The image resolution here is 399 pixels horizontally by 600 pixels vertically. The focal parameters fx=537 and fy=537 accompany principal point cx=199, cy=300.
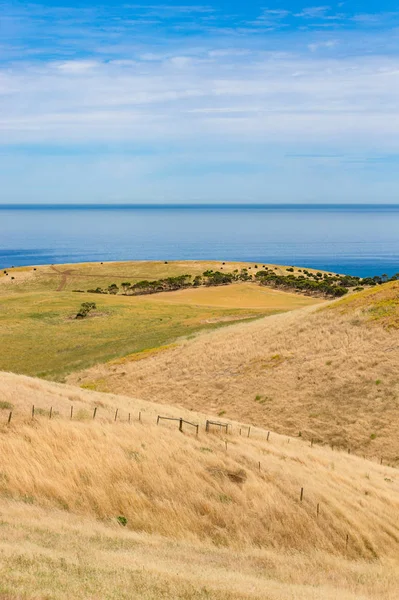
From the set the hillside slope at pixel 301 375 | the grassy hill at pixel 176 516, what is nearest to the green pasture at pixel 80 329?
the hillside slope at pixel 301 375

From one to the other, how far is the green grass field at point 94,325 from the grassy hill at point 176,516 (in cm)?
2355

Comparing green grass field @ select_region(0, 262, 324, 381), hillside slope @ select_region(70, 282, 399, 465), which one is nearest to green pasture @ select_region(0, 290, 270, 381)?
green grass field @ select_region(0, 262, 324, 381)

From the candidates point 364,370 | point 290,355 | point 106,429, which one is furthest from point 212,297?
point 106,429

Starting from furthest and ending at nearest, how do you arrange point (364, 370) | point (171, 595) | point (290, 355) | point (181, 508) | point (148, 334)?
point (148, 334), point (290, 355), point (364, 370), point (181, 508), point (171, 595)

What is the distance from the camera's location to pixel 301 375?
30.5 metres

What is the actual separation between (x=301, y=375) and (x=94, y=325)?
29.4m

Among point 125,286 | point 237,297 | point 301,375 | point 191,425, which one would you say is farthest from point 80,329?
point 125,286

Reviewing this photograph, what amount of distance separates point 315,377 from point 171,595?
73.3 feet

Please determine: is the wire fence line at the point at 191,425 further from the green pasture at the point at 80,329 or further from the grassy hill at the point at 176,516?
the green pasture at the point at 80,329

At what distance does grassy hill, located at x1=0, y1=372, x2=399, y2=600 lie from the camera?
9.08 metres

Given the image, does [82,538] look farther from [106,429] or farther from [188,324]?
[188,324]

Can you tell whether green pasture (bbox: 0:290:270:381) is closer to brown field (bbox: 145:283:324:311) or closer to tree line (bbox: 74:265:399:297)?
brown field (bbox: 145:283:324:311)

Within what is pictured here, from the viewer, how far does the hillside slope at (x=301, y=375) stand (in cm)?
2527

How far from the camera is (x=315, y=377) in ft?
97.8
